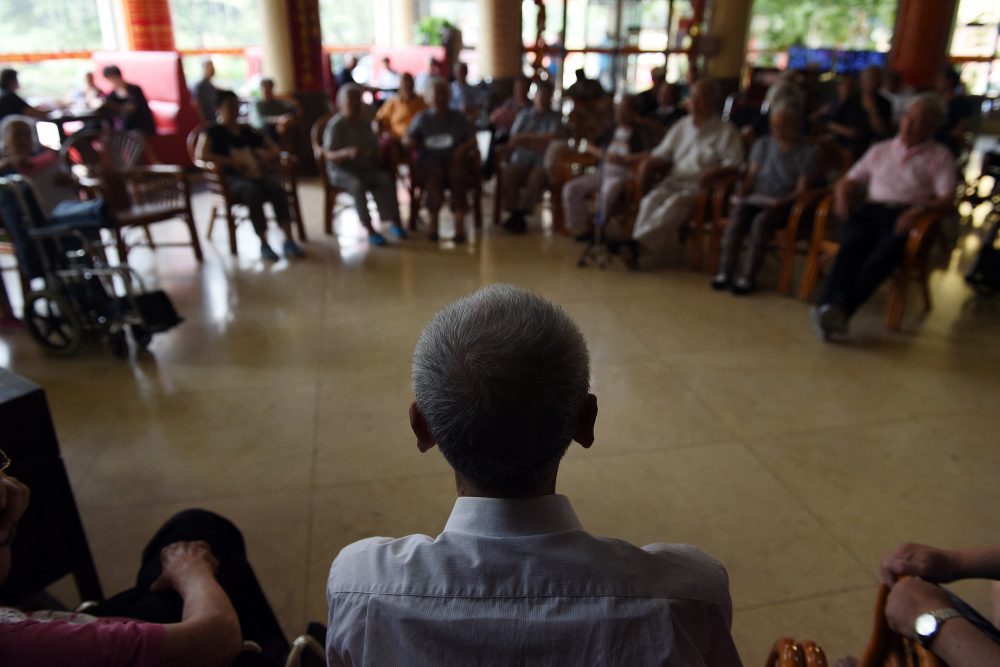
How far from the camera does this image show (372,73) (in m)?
11.8

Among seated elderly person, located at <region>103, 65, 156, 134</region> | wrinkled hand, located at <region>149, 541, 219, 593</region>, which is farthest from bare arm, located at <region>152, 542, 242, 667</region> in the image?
seated elderly person, located at <region>103, 65, 156, 134</region>

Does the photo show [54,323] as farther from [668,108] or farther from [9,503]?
[668,108]

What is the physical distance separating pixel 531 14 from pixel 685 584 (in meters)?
9.54

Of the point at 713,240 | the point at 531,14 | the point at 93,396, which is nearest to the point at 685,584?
the point at 93,396

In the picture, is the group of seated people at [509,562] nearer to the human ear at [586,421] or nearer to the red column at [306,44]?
the human ear at [586,421]

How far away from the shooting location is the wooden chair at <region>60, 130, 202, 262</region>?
4016 mm

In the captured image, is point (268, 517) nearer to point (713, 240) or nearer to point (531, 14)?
point (713, 240)

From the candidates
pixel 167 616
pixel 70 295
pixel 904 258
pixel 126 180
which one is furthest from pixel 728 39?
pixel 167 616

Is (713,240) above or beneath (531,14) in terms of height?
beneath

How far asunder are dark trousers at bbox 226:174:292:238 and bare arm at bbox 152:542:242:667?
11.7ft

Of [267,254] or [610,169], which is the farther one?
[610,169]

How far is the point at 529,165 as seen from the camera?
526cm

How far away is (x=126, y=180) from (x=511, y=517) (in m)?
4.53

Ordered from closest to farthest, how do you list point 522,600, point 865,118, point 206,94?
1. point 522,600
2. point 865,118
3. point 206,94
